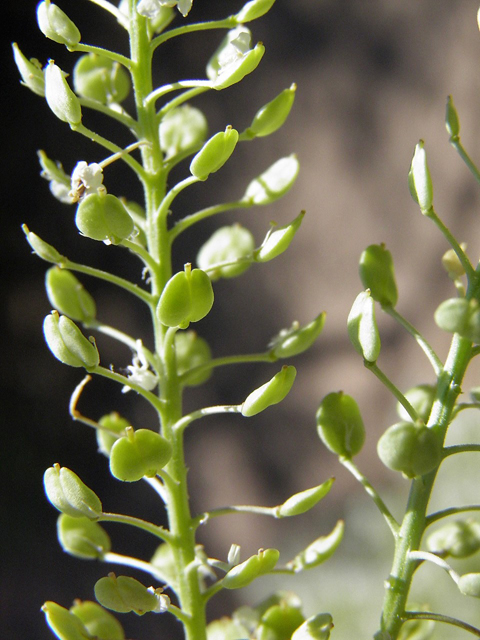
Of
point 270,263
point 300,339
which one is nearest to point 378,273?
point 300,339

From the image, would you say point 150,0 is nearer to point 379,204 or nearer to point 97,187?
point 97,187

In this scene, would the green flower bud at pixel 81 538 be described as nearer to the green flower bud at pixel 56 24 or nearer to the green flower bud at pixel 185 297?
the green flower bud at pixel 185 297

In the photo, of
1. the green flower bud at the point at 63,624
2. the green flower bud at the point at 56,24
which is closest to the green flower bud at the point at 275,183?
the green flower bud at the point at 56,24

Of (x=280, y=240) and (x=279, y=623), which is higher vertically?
(x=280, y=240)

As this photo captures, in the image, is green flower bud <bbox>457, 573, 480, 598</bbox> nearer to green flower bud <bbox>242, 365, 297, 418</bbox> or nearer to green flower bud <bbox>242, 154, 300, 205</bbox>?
green flower bud <bbox>242, 365, 297, 418</bbox>

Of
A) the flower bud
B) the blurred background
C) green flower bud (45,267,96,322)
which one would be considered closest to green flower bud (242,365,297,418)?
the flower bud

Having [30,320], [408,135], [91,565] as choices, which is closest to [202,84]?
[408,135]

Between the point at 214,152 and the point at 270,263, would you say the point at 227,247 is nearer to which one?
the point at 214,152

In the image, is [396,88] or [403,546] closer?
[403,546]
